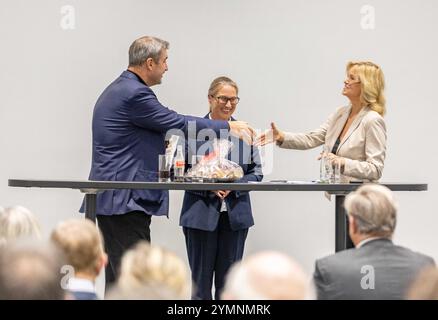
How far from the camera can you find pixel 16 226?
2650 mm

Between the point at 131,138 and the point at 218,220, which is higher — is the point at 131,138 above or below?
above

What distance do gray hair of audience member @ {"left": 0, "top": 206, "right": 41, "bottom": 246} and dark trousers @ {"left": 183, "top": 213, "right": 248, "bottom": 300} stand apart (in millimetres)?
1885

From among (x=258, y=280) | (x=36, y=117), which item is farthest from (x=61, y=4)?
(x=258, y=280)

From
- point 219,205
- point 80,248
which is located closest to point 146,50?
point 219,205

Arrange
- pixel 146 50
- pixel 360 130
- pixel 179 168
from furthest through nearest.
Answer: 1. pixel 146 50
2. pixel 360 130
3. pixel 179 168

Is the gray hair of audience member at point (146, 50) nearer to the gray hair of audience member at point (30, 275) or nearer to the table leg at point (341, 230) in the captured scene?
the table leg at point (341, 230)

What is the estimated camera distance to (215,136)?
4078 mm

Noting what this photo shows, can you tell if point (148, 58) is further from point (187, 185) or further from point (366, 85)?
point (366, 85)

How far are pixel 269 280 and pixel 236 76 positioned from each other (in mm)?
3728

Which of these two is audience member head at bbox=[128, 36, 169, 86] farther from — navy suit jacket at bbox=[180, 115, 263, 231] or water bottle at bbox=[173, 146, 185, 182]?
water bottle at bbox=[173, 146, 185, 182]

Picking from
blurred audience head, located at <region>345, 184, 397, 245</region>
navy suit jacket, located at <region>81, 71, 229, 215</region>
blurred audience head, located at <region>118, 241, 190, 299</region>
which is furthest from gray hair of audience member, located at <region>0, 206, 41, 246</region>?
navy suit jacket, located at <region>81, 71, 229, 215</region>

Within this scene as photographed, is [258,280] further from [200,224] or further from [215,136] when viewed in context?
[200,224]

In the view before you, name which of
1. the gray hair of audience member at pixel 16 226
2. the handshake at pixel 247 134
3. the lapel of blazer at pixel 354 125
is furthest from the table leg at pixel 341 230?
the gray hair of audience member at pixel 16 226

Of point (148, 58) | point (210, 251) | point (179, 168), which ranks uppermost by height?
point (148, 58)
